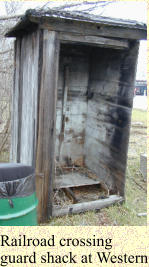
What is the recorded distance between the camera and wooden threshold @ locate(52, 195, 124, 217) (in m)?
4.16

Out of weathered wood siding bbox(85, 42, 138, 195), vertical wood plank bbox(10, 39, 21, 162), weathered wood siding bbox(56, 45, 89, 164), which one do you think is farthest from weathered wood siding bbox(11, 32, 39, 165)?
weathered wood siding bbox(85, 42, 138, 195)

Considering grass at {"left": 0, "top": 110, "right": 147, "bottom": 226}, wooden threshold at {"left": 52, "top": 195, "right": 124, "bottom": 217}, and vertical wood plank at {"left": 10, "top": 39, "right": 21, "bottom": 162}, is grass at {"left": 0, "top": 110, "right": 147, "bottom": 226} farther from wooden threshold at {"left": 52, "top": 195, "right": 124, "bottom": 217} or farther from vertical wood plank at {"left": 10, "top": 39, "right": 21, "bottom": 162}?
vertical wood plank at {"left": 10, "top": 39, "right": 21, "bottom": 162}

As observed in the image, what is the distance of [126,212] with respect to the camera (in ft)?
14.5

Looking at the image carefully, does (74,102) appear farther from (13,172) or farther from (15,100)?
(13,172)

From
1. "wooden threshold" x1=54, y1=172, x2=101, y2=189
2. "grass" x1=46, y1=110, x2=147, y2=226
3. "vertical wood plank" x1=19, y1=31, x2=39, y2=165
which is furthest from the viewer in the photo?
"wooden threshold" x1=54, y1=172, x2=101, y2=189

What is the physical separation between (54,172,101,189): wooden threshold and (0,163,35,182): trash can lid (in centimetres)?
204

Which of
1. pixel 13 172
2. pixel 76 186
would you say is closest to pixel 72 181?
pixel 76 186

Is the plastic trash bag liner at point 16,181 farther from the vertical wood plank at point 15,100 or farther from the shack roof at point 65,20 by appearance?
the vertical wood plank at point 15,100

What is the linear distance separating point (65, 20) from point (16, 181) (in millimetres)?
2233

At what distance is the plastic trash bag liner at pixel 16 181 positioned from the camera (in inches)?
101

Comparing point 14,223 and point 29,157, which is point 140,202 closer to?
point 29,157

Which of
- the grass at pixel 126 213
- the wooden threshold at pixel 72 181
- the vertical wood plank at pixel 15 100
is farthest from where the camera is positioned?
the wooden threshold at pixel 72 181

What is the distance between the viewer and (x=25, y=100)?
14.3 feet

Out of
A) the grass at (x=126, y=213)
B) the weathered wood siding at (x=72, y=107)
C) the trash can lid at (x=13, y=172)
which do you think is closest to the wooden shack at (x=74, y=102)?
the weathered wood siding at (x=72, y=107)
